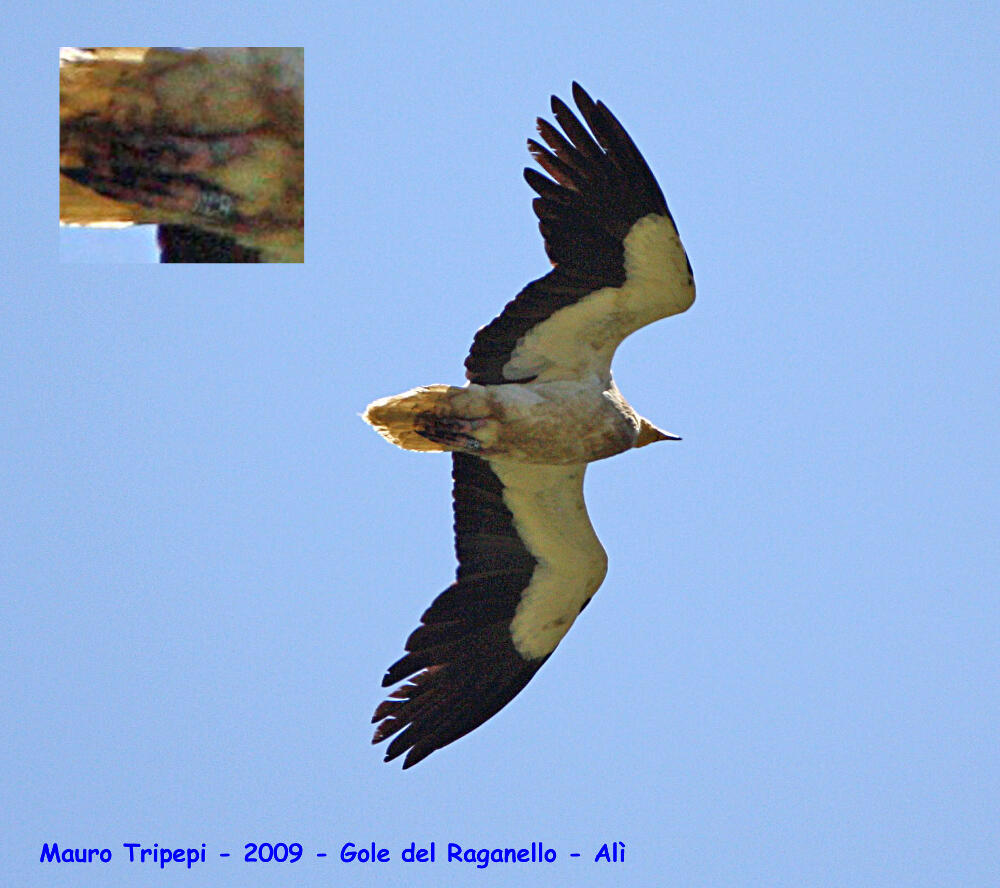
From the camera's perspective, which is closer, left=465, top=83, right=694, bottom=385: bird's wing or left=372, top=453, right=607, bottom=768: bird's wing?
left=465, top=83, right=694, bottom=385: bird's wing

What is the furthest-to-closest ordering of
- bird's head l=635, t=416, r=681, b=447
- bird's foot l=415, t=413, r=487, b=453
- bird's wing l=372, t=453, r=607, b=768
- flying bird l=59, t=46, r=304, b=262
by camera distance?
bird's head l=635, t=416, r=681, b=447 → bird's wing l=372, t=453, r=607, b=768 → bird's foot l=415, t=413, r=487, b=453 → flying bird l=59, t=46, r=304, b=262

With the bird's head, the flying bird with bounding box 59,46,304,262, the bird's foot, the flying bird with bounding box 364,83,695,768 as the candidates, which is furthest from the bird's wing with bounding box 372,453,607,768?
the flying bird with bounding box 59,46,304,262

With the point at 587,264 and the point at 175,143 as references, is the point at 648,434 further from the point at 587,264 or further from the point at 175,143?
the point at 175,143

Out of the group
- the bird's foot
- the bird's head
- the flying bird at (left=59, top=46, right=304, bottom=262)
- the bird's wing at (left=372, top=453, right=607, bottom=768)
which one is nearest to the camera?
the flying bird at (left=59, top=46, right=304, bottom=262)

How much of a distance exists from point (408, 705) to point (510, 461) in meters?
1.59

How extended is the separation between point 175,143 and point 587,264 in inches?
93.2

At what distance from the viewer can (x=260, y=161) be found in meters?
9.23

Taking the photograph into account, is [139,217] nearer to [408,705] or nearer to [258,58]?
[258,58]

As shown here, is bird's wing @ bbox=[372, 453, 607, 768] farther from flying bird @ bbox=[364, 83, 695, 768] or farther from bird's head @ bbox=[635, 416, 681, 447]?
bird's head @ bbox=[635, 416, 681, 447]

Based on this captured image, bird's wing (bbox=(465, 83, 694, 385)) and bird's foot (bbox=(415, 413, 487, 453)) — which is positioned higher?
bird's wing (bbox=(465, 83, 694, 385))

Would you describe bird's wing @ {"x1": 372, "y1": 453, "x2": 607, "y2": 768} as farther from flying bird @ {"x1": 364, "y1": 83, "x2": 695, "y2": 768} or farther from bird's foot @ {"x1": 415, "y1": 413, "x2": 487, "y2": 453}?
bird's foot @ {"x1": 415, "y1": 413, "x2": 487, "y2": 453}

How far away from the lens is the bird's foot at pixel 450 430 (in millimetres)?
9250

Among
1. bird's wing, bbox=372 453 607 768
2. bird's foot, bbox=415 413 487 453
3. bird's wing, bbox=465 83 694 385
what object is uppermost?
bird's wing, bbox=465 83 694 385

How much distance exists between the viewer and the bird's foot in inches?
364
